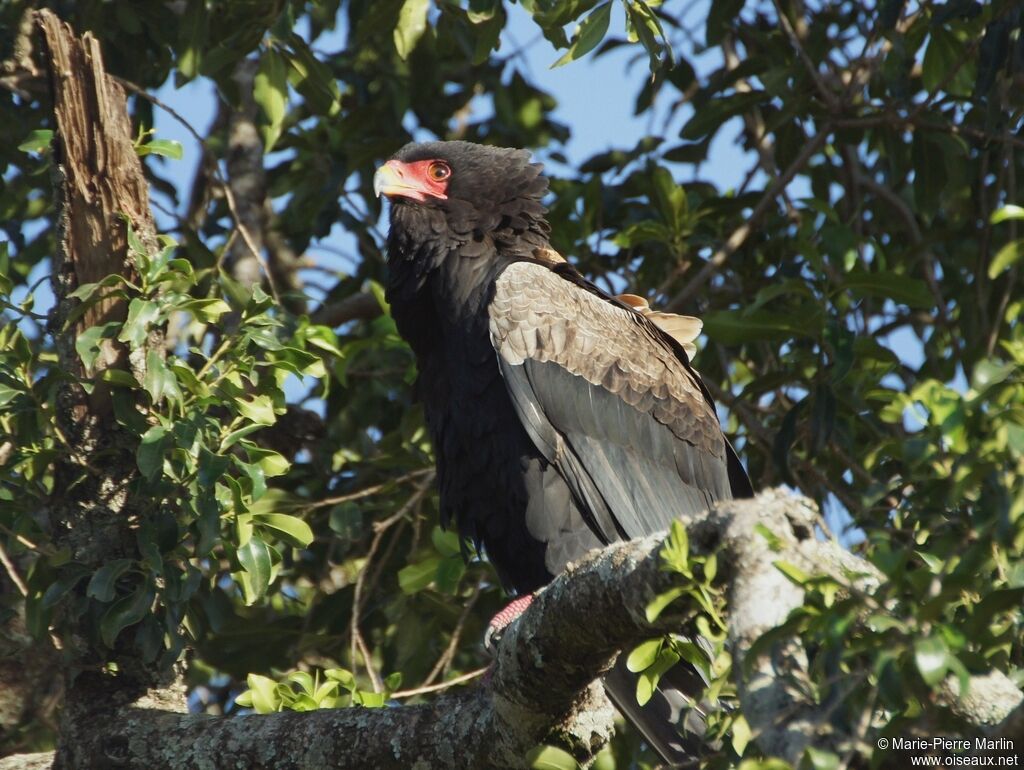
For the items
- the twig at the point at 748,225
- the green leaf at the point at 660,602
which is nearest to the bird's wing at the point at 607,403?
the twig at the point at 748,225

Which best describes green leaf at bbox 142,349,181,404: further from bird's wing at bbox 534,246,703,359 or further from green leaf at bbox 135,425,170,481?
bird's wing at bbox 534,246,703,359

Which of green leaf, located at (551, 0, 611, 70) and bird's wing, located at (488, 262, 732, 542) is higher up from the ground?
green leaf, located at (551, 0, 611, 70)

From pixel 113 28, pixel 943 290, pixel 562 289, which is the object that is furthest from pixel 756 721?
pixel 113 28

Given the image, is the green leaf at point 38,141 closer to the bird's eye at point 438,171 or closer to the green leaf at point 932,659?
the bird's eye at point 438,171

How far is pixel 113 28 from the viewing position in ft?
18.5

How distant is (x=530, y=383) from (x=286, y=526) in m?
1.03

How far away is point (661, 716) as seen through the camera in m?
3.85

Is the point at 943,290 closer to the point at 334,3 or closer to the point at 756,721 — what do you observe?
the point at 334,3

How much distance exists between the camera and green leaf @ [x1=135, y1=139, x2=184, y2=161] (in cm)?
439

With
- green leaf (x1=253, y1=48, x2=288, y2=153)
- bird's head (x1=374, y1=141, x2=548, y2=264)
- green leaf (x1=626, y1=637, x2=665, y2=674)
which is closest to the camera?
green leaf (x1=626, y1=637, x2=665, y2=674)

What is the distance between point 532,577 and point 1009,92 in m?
3.24

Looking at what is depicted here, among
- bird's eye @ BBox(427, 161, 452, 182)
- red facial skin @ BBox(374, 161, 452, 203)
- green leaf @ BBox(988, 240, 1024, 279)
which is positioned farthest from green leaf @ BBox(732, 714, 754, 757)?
bird's eye @ BBox(427, 161, 452, 182)

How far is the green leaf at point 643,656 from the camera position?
111 inches

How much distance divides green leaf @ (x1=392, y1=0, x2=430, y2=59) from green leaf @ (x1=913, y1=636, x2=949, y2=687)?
12.8 feet
